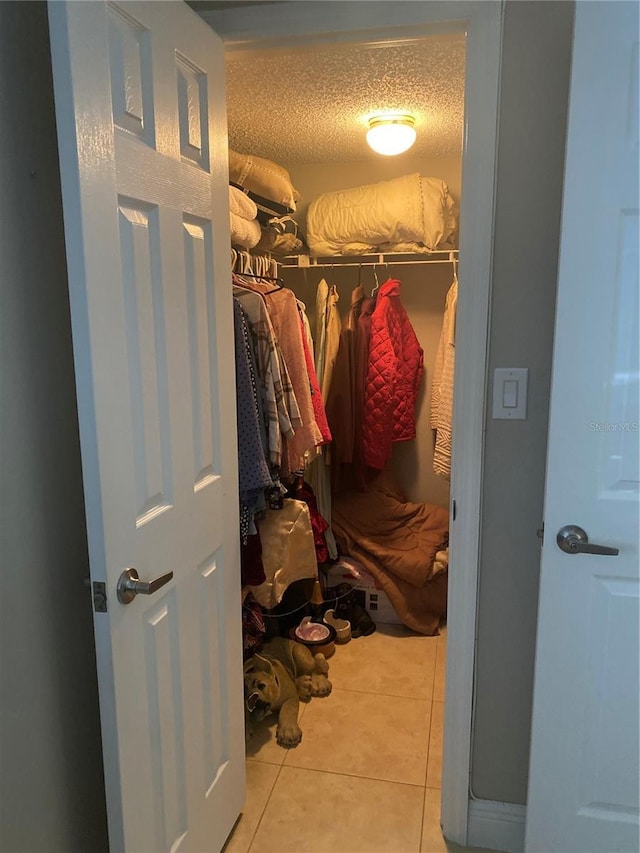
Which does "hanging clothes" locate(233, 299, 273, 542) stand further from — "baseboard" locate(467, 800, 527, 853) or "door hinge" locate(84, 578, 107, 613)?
"baseboard" locate(467, 800, 527, 853)

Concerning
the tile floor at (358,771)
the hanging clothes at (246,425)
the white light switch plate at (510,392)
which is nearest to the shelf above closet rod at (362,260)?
the hanging clothes at (246,425)

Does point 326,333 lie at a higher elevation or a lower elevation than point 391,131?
lower

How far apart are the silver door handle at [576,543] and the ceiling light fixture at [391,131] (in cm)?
176

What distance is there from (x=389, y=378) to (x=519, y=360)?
137 centimetres

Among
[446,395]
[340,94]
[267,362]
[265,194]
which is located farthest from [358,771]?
[340,94]

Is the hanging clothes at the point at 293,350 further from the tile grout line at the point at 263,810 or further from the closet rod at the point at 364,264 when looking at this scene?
the tile grout line at the point at 263,810

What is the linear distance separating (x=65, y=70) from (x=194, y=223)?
17.2 inches

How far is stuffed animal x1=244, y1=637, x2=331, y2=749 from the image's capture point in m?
2.06

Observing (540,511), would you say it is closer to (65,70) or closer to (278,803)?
(278,803)

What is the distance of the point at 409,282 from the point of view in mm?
3051

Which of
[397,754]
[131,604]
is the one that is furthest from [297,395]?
[397,754]

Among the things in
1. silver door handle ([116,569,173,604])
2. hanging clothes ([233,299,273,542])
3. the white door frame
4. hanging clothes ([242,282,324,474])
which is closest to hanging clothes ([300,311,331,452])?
hanging clothes ([242,282,324,474])

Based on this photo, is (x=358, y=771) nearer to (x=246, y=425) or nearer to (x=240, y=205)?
(x=246, y=425)

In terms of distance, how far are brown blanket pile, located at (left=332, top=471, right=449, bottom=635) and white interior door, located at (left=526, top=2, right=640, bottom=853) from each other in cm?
131
